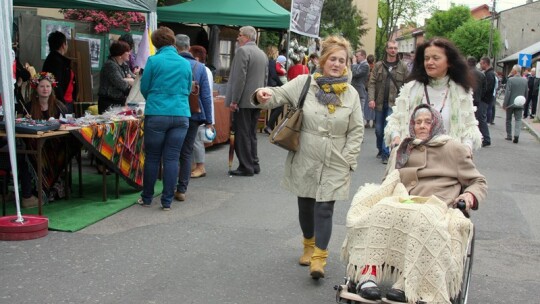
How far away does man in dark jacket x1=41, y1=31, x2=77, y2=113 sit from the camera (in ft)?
30.5

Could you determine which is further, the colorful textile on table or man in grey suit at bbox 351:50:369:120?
man in grey suit at bbox 351:50:369:120

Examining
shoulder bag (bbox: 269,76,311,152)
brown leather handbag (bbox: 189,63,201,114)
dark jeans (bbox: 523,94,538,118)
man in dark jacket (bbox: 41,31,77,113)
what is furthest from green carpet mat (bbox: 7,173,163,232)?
dark jeans (bbox: 523,94,538,118)

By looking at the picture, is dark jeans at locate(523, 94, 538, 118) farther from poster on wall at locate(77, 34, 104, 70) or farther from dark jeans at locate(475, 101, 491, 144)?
poster on wall at locate(77, 34, 104, 70)

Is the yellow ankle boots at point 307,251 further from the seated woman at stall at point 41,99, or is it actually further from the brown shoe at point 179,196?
the seated woman at stall at point 41,99

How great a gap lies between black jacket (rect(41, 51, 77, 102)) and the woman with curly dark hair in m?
5.69

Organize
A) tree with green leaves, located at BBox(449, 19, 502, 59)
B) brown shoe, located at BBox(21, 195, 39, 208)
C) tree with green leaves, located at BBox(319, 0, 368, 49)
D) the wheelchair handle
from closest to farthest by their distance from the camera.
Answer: the wheelchair handle, brown shoe, located at BBox(21, 195, 39, 208), tree with green leaves, located at BBox(319, 0, 368, 49), tree with green leaves, located at BBox(449, 19, 502, 59)

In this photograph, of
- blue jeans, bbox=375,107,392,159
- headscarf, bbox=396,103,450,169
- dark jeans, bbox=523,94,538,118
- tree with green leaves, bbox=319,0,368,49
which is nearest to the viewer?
headscarf, bbox=396,103,450,169

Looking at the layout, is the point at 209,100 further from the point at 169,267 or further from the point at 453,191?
the point at 453,191

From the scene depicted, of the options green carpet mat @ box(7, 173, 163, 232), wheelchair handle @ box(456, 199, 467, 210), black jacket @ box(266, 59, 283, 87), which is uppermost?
black jacket @ box(266, 59, 283, 87)

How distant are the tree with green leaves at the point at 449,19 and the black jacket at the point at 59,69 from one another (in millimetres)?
87318

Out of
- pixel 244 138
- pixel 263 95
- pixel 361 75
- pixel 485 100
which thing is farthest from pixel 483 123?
pixel 263 95

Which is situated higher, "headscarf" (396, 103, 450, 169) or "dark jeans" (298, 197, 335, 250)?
"headscarf" (396, 103, 450, 169)

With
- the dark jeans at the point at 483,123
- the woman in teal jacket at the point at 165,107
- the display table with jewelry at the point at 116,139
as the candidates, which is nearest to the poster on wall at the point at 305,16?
the dark jeans at the point at 483,123

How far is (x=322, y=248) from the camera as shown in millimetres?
5023
